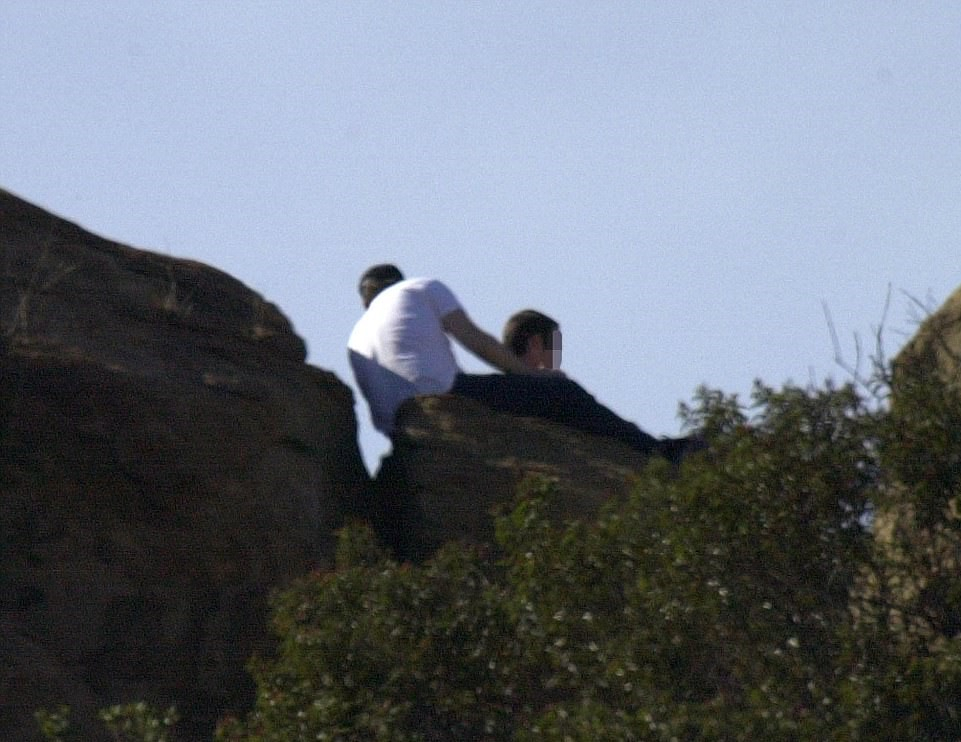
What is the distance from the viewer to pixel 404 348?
12.4 m

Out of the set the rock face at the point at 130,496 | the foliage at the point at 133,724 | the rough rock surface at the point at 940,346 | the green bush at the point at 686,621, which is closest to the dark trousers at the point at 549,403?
the rock face at the point at 130,496

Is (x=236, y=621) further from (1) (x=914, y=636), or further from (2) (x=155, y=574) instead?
(1) (x=914, y=636)

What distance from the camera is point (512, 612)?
28.1 ft

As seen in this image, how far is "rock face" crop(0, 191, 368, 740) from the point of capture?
10.6 metres

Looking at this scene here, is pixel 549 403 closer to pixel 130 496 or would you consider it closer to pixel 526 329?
pixel 526 329

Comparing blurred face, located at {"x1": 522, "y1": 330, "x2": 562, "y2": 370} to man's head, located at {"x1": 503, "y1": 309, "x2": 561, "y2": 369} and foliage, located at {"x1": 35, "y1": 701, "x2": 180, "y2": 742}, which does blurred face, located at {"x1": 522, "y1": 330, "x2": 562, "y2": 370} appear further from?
foliage, located at {"x1": 35, "y1": 701, "x2": 180, "y2": 742}

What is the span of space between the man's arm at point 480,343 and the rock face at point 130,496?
3.84 feet

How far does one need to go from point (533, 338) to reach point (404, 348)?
859 millimetres

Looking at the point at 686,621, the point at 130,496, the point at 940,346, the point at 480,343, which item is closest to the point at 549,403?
the point at 480,343

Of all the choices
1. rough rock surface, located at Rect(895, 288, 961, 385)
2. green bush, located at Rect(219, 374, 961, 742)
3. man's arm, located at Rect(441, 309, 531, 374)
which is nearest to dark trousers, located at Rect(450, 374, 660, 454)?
man's arm, located at Rect(441, 309, 531, 374)

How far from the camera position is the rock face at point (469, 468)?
1172cm

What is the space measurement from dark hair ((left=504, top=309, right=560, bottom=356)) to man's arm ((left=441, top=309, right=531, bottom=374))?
0.39 m

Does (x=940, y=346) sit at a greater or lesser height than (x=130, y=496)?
greater

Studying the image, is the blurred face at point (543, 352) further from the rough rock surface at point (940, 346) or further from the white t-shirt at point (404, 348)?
the rough rock surface at point (940, 346)
